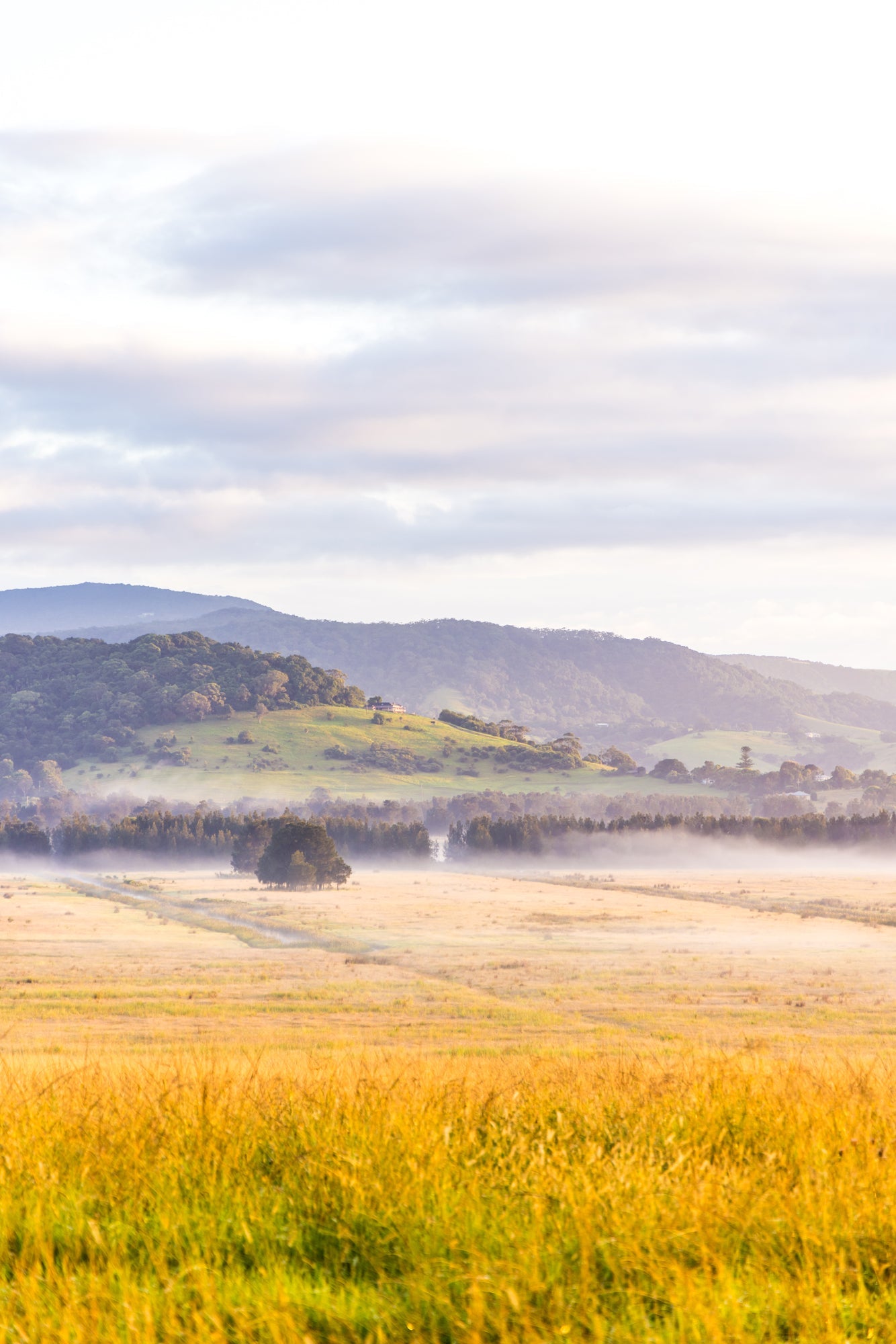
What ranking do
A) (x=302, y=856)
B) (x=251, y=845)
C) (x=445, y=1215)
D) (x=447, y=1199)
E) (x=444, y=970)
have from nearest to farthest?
(x=445, y=1215) → (x=447, y=1199) → (x=444, y=970) → (x=302, y=856) → (x=251, y=845)

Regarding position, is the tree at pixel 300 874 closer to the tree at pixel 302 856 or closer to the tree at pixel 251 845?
the tree at pixel 302 856

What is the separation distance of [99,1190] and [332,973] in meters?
66.8

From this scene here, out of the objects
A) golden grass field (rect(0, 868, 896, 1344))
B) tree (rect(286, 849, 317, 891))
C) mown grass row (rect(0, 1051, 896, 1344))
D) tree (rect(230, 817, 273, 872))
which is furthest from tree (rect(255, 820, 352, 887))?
mown grass row (rect(0, 1051, 896, 1344))

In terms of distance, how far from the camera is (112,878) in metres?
188

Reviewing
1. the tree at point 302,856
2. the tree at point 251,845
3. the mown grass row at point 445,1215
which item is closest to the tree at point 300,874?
the tree at point 302,856

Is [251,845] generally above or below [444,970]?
below

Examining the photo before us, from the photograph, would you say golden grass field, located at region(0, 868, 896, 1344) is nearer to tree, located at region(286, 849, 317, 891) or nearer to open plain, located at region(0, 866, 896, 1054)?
open plain, located at region(0, 866, 896, 1054)

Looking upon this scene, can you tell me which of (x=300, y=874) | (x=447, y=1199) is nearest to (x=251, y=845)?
(x=300, y=874)

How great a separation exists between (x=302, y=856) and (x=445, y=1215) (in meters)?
145

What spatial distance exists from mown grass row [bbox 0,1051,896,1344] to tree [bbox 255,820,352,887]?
142 m

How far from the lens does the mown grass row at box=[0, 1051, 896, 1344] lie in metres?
6.00

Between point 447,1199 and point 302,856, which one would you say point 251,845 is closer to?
point 302,856

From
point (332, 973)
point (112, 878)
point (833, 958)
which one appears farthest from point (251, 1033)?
point (112, 878)

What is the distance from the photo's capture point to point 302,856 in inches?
5871
